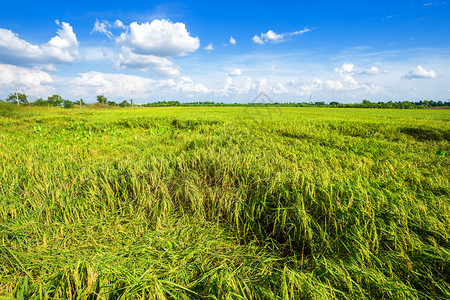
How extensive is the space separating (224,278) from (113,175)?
2.47 m

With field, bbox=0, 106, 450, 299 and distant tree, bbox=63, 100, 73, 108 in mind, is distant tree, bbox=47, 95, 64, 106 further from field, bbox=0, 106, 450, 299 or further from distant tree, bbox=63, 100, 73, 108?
field, bbox=0, 106, 450, 299

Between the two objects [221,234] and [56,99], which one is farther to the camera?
[56,99]

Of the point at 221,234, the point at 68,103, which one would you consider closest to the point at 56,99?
the point at 68,103

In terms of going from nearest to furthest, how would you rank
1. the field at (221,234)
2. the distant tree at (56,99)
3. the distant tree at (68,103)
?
the field at (221,234), the distant tree at (68,103), the distant tree at (56,99)

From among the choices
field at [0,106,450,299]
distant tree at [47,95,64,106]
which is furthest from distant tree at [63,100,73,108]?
field at [0,106,450,299]

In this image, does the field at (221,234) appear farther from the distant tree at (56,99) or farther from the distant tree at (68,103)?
the distant tree at (56,99)

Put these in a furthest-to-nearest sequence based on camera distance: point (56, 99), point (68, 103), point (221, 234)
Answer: point (56, 99), point (68, 103), point (221, 234)

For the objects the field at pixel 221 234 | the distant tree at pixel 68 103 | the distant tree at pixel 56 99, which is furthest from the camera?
the distant tree at pixel 56 99

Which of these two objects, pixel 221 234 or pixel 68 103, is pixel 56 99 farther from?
pixel 221 234

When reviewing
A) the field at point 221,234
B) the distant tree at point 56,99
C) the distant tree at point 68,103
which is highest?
the distant tree at point 56,99

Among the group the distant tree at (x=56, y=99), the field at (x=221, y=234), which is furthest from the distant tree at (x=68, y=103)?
the field at (x=221, y=234)

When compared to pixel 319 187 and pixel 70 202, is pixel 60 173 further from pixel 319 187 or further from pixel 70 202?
pixel 319 187

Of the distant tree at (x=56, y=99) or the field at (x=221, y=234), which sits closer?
the field at (x=221, y=234)

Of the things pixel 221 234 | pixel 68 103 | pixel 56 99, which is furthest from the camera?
pixel 56 99
